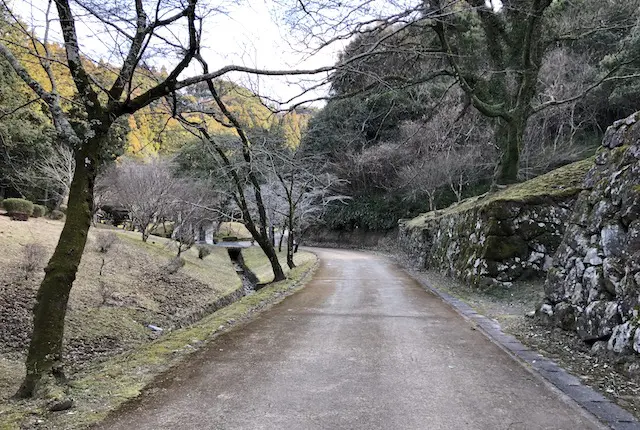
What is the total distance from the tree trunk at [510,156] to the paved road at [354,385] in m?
7.81

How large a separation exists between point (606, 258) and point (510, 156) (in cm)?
883

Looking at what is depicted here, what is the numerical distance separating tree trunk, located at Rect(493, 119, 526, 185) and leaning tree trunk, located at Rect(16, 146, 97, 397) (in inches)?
462

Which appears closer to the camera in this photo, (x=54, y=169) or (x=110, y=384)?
(x=110, y=384)

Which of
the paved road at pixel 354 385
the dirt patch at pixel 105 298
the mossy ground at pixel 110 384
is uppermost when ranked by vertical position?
the paved road at pixel 354 385

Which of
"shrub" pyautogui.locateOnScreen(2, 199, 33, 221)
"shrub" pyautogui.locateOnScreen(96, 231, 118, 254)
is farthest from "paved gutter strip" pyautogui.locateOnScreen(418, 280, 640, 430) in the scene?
"shrub" pyautogui.locateOnScreen(2, 199, 33, 221)

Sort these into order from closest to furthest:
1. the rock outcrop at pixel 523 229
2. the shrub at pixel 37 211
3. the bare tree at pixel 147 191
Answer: the rock outcrop at pixel 523 229 → the bare tree at pixel 147 191 → the shrub at pixel 37 211

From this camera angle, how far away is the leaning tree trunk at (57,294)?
4.05 metres

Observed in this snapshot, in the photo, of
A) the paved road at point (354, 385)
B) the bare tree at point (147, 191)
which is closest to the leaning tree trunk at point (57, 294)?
the paved road at point (354, 385)

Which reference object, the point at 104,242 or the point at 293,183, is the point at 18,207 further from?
the point at 293,183

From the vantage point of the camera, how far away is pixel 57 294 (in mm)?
4168

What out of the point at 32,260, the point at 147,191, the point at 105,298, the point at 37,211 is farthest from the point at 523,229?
the point at 37,211

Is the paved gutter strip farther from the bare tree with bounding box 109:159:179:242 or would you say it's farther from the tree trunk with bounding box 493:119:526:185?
the bare tree with bounding box 109:159:179:242

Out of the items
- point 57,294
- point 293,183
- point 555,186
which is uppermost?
point 293,183

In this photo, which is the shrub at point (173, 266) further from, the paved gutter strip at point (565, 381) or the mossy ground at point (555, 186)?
the paved gutter strip at point (565, 381)
